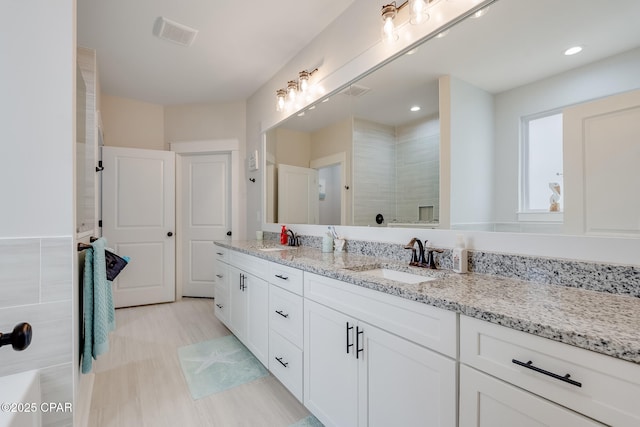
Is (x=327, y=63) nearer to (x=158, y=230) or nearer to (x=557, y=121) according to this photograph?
(x=557, y=121)

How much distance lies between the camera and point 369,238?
77.7 inches

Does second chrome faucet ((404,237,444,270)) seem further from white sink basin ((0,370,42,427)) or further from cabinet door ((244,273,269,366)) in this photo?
white sink basin ((0,370,42,427))

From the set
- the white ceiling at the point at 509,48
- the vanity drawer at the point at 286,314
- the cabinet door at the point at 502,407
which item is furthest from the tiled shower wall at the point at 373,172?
the cabinet door at the point at 502,407

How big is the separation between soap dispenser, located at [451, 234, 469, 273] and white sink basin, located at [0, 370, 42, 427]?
164 cm

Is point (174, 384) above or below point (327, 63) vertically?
below

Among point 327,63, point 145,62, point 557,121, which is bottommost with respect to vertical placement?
point 557,121

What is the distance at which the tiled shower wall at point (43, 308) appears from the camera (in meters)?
1.05

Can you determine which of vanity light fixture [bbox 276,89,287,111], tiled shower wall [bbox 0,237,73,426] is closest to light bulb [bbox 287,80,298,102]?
vanity light fixture [bbox 276,89,287,111]

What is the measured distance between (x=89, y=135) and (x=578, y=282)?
126 inches

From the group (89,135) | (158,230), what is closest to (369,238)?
(89,135)

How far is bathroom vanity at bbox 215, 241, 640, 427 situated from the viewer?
0.66 metres

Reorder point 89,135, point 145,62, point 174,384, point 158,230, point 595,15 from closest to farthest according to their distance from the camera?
point 595,15 < point 174,384 < point 89,135 < point 145,62 < point 158,230

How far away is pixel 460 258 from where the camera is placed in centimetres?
135

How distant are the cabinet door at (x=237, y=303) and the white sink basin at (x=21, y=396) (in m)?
1.31
